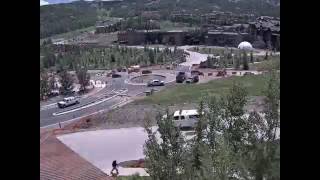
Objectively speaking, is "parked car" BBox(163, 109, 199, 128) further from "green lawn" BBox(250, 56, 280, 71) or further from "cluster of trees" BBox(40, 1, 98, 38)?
"cluster of trees" BBox(40, 1, 98, 38)

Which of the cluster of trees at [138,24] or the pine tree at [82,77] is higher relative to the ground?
the cluster of trees at [138,24]

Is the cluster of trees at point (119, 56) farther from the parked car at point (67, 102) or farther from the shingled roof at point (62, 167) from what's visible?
the shingled roof at point (62, 167)

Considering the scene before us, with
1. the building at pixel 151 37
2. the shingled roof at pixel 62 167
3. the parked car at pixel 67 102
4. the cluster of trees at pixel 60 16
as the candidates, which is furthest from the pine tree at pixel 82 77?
the shingled roof at pixel 62 167

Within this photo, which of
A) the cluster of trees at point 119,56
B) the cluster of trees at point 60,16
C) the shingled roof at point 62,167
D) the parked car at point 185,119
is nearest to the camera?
the cluster of trees at point 60,16

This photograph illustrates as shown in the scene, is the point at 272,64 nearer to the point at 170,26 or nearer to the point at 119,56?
the point at 119,56
